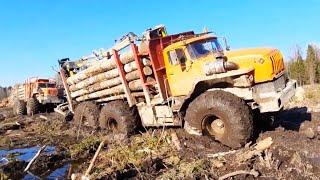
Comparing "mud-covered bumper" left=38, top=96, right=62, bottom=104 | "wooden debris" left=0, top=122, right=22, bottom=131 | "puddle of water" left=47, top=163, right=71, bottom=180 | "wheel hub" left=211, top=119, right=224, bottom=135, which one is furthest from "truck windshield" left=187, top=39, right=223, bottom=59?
"mud-covered bumper" left=38, top=96, right=62, bottom=104

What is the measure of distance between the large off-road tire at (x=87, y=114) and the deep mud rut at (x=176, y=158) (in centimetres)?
93

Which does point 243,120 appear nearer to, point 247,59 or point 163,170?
point 247,59

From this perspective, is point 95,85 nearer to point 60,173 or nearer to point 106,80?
point 106,80

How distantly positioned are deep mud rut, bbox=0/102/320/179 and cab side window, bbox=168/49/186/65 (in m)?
1.69

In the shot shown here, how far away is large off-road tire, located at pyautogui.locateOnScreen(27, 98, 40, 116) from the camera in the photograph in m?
22.3

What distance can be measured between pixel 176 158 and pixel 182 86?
90.7 inches

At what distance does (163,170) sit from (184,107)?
8.20ft

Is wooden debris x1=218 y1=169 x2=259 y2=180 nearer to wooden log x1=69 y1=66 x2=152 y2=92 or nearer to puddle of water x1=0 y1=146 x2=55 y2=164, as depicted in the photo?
wooden log x1=69 y1=66 x2=152 y2=92

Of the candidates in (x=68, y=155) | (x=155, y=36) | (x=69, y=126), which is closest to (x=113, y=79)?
(x=155, y=36)

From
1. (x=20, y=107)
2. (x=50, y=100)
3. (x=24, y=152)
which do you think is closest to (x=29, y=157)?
(x=24, y=152)

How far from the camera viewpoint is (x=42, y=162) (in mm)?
9289

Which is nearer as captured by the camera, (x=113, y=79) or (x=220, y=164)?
(x=220, y=164)

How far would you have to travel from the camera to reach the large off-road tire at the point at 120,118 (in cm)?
1145

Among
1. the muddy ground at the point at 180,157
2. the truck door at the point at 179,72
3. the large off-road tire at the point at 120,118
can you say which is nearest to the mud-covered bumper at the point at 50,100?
the muddy ground at the point at 180,157
